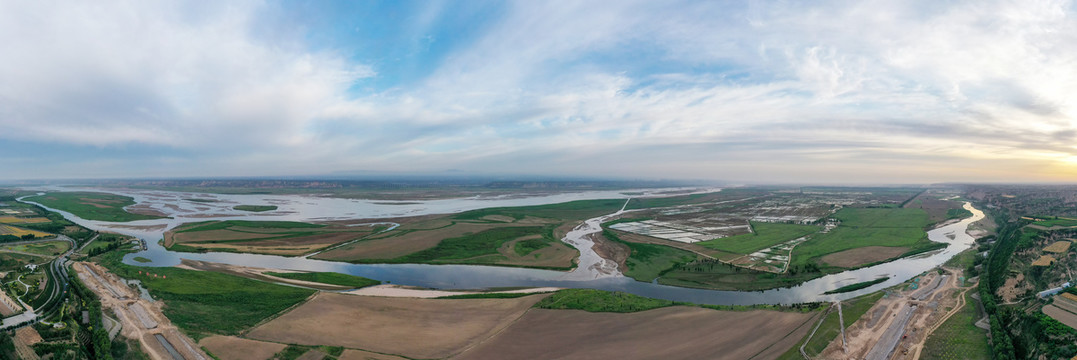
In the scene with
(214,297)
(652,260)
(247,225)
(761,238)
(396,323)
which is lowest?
(396,323)

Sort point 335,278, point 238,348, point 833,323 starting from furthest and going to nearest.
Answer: point 335,278
point 833,323
point 238,348

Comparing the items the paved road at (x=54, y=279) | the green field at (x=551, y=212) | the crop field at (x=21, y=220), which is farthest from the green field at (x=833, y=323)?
the crop field at (x=21, y=220)

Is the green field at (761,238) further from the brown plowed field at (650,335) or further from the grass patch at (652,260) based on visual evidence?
the brown plowed field at (650,335)

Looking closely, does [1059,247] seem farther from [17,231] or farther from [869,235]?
[17,231]

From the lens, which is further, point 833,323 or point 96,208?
point 96,208

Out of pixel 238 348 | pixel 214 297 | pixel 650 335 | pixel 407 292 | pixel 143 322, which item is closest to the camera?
pixel 238 348

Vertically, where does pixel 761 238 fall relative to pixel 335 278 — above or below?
above

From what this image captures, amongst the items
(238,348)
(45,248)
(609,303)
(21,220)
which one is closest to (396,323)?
(238,348)

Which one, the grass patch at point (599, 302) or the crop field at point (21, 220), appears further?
the crop field at point (21, 220)
